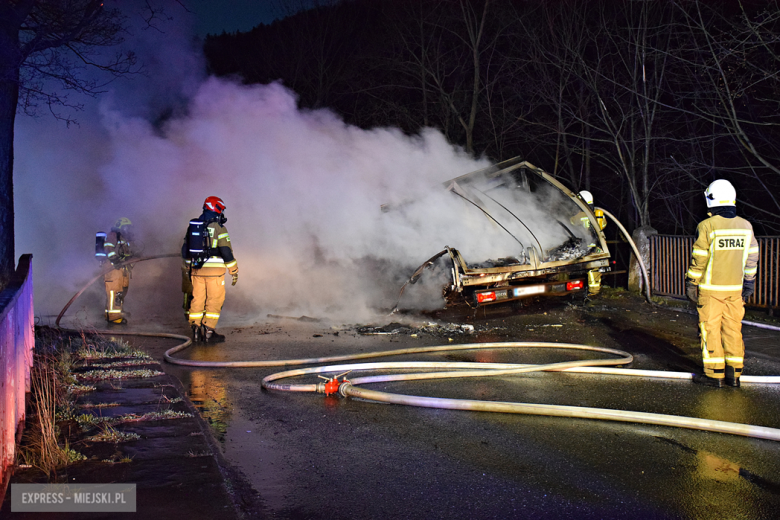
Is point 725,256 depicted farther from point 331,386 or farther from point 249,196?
point 249,196

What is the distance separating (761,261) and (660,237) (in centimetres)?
215

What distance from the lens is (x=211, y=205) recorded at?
25.5ft

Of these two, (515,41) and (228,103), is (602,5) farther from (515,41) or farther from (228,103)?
(228,103)

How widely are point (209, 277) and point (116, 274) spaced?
289 centimetres

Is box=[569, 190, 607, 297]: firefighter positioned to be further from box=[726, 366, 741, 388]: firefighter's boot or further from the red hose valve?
the red hose valve

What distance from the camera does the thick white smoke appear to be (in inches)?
374

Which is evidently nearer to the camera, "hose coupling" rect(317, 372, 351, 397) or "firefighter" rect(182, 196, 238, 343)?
"hose coupling" rect(317, 372, 351, 397)

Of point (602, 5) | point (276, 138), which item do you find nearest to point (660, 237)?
point (602, 5)

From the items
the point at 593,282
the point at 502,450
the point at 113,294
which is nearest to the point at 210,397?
the point at 502,450

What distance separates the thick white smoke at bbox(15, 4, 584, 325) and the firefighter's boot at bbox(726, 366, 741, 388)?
4.38m

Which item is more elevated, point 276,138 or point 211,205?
point 276,138

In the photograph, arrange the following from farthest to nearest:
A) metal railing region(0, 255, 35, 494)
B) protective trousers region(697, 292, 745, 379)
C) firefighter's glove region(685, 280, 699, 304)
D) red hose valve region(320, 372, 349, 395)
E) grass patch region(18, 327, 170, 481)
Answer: firefighter's glove region(685, 280, 699, 304) < protective trousers region(697, 292, 745, 379) < red hose valve region(320, 372, 349, 395) < grass patch region(18, 327, 170, 481) < metal railing region(0, 255, 35, 494)

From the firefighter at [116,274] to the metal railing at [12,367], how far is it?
494cm

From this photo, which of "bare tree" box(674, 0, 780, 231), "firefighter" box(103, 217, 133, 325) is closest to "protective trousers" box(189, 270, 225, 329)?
"firefighter" box(103, 217, 133, 325)
